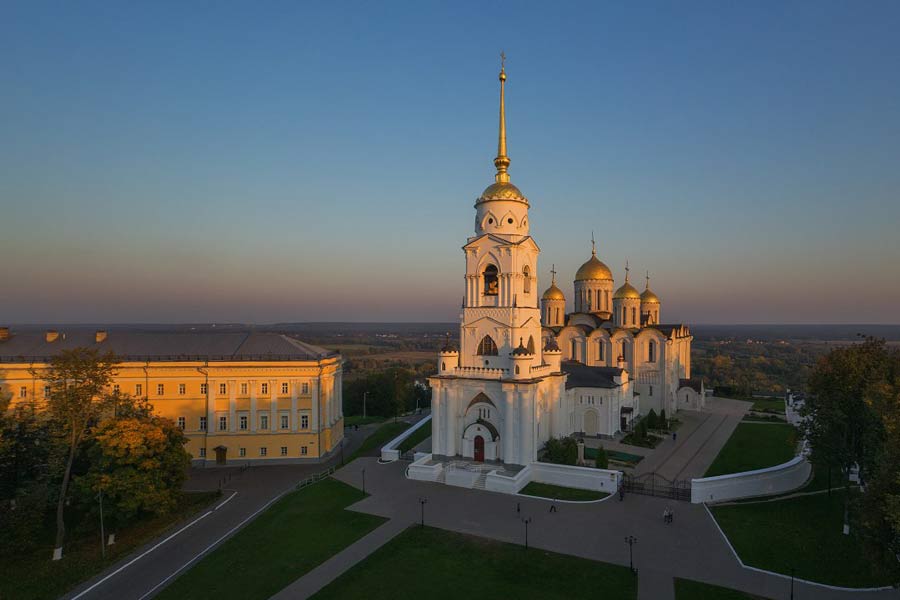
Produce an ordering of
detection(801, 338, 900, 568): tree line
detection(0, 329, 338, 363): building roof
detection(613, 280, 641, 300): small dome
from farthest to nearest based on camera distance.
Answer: detection(613, 280, 641, 300): small dome, detection(0, 329, 338, 363): building roof, detection(801, 338, 900, 568): tree line

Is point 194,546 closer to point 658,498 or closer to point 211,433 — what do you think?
point 211,433

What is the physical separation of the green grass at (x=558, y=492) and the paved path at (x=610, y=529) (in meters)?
0.85

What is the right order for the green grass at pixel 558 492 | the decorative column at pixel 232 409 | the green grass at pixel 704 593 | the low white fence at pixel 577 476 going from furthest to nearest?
1. the decorative column at pixel 232 409
2. the low white fence at pixel 577 476
3. the green grass at pixel 558 492
4. the green grass at pixel 704 593

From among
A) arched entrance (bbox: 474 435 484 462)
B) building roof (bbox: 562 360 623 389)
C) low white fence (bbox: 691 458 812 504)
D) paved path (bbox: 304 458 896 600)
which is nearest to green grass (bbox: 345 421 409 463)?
A: paved path (bbox: 304 458 896 600)

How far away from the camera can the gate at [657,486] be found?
27.2 metres

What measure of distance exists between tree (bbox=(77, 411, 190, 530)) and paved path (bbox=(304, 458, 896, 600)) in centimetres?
904

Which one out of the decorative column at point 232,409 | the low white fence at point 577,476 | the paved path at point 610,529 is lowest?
the paved path at point 610,529

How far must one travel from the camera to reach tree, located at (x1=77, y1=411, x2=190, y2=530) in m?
24.7

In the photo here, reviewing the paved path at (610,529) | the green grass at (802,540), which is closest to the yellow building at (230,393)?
the paved path at (610,529)

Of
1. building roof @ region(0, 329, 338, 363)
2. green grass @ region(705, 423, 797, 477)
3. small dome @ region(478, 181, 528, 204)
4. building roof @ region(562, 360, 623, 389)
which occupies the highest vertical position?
small dome @ region(478, 181, 528, 204)

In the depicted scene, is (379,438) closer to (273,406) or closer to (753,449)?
(273,406)

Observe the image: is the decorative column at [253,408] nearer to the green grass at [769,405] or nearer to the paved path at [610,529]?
the paved path at [610,529]

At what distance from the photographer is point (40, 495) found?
2403 centimetres

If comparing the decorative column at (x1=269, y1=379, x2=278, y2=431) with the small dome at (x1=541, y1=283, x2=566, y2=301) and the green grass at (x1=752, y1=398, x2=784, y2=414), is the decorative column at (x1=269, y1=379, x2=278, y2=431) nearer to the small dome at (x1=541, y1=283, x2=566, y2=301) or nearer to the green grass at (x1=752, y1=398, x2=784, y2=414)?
the small dome at (x1=541, y1=283, x2=566, y2=301)
